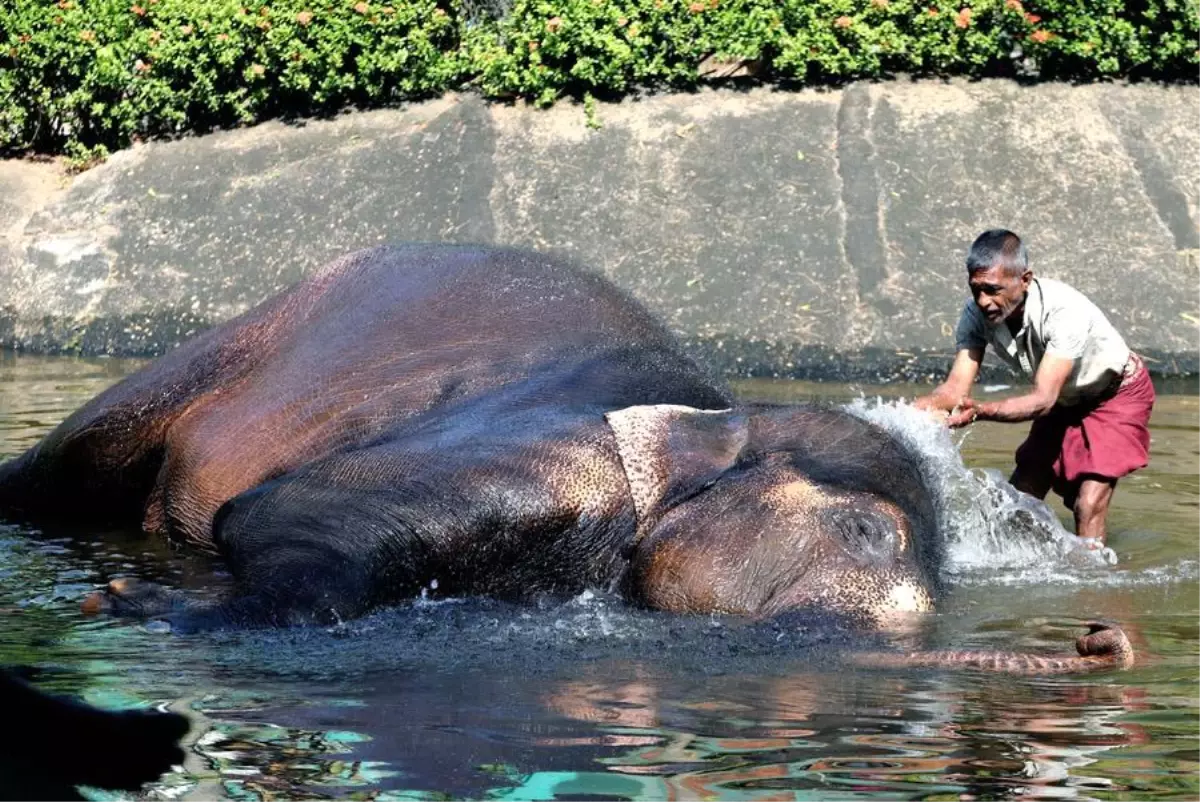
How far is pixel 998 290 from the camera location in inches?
272

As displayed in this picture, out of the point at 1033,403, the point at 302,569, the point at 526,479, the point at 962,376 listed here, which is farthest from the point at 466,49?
the point at 302,569

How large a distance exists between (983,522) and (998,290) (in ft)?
2.76

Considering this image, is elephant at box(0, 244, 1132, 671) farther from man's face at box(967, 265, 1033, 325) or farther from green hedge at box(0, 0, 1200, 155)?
green hedge at box(0, 0, 1200, 155)

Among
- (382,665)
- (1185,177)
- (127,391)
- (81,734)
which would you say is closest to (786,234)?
(1185,177)

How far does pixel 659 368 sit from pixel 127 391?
211 centimetres

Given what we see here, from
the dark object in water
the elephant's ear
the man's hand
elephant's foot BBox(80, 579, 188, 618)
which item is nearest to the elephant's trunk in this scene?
the elephant's ear

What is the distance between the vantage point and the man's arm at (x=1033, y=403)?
21.2ft

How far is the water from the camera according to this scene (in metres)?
3.85

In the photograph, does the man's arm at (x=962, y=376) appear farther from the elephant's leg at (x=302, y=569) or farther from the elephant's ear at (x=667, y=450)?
the elephant's leg at (x=302, y=569)

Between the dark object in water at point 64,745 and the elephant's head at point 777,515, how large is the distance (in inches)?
122

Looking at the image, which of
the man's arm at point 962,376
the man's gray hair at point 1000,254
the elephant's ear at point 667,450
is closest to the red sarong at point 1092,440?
the man's arm at point 962,376

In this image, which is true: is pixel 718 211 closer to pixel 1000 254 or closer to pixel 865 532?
pixel 1000 254

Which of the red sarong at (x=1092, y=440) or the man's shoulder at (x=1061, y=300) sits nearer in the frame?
the man's shoulder at (x=1061, y=300)

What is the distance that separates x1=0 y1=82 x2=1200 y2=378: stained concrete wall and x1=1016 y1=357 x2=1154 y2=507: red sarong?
12.8 ft
